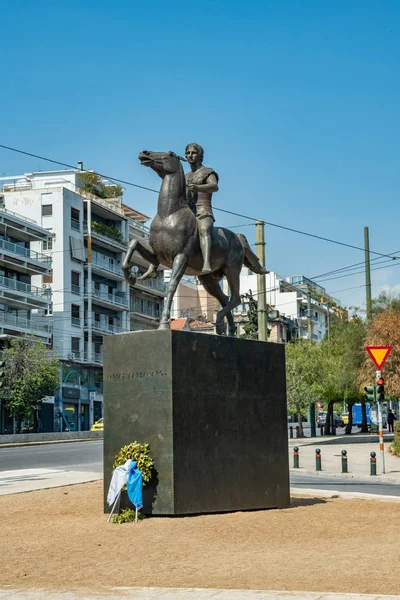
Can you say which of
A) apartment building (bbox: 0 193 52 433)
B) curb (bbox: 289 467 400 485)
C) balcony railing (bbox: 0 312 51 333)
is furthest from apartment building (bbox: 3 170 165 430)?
curb (bbox: 289 467 400 485)

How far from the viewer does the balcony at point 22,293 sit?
68.0 metres

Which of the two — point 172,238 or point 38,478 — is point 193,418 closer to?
point 172,238

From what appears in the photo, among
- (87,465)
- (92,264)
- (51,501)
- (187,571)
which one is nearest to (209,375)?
(51,501)

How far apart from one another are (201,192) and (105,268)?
2611 inches

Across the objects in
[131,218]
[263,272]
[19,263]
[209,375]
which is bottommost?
[209,375]

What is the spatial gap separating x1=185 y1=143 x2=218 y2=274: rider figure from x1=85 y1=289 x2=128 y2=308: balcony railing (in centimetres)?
6246

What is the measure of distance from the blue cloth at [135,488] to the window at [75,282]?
207 ft

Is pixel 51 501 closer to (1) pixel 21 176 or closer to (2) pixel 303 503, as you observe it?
(2) pixel 303 503

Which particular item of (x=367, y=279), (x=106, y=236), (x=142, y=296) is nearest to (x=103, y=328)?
(x=106, y=236)

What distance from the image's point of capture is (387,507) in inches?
621

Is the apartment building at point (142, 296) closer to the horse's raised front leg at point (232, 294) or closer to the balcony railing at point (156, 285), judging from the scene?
the balcony railing at point (156, 285)

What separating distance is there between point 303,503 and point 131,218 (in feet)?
251

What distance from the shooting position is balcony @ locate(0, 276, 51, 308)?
223 feet

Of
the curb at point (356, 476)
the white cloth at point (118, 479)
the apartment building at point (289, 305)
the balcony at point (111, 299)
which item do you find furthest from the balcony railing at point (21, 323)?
the white cloth at point (118, 479)
